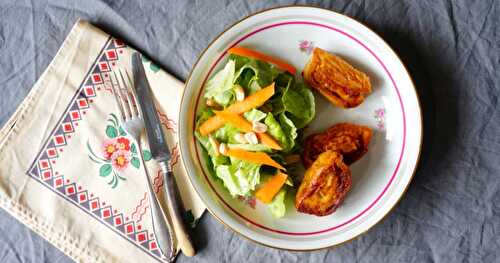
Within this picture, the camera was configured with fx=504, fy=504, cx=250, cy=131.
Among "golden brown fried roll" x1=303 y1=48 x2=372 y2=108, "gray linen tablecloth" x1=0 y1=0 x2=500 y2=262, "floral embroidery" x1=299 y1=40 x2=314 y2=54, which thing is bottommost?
"gray linen tablecloth" x1=0 y1=0 x2=500 y2=262

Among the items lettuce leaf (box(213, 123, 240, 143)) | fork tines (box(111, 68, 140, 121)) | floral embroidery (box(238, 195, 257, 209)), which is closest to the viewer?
lettuce leaf (box(213, 123, 240, 143))

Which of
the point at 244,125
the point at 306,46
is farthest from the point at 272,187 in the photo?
the point at 306,46

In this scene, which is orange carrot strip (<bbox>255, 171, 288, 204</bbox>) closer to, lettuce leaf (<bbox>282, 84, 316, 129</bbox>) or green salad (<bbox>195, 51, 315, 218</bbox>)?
green salad (<bbox>195, 51, 315, 218</bbox>)

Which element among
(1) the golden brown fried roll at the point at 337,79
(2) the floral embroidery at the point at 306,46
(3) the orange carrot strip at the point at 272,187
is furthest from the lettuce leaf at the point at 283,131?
(2) the floral embroidery at the point at 306,46

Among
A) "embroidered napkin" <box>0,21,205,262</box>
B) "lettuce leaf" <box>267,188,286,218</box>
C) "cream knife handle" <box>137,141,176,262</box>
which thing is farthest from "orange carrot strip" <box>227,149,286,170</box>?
"cream knife handle" <box>137,141,176,262</box>

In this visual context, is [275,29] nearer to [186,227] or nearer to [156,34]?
[156,34]

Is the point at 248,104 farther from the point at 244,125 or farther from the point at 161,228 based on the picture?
the point at 161,228
